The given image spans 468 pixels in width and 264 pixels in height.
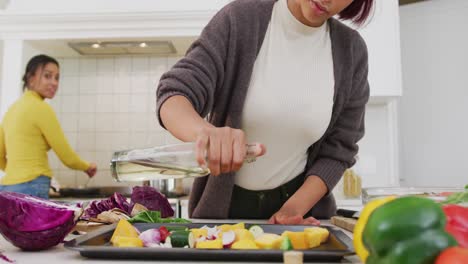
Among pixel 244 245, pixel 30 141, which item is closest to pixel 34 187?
pixel 30 141

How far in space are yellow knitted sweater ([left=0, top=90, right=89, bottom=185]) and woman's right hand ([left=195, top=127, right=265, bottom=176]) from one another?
5.19 ft

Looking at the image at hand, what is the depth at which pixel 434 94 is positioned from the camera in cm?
257

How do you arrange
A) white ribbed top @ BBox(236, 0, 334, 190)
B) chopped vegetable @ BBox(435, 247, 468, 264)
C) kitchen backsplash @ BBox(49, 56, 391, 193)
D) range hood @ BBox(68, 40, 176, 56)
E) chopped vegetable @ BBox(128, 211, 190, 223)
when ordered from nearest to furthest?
chopped vegetable @ BBox(435, 247, 468, 264) → chopped vegetable @ BBox(128, 211, 190, 223) → white ribbed top @ BBox(236, 0, 334, 190) → range hood @ BBox(68, 40, 176, 56) → kitchen backsplash @ BBox(49, 56, 391, 193)

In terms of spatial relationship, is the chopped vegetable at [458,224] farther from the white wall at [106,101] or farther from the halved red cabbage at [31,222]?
the white wall at [106,101]

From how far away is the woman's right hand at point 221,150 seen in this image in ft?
2.04

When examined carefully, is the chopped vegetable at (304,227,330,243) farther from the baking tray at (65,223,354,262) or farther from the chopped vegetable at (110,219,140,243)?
the chopped vegetable at (110,219,140,243)

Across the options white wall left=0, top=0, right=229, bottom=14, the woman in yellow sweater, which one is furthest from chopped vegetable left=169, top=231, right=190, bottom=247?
white wall left=0, top=0, right=229, bottom=14

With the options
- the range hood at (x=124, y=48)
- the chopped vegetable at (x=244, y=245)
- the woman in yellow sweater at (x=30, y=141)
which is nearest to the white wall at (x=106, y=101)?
the range hood at (x=124, y=48)

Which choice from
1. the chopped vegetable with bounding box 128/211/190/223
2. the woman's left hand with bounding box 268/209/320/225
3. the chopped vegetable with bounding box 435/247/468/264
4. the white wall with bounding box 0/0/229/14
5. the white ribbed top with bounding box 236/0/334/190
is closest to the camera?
the chopped vegetable with bounding box 435/247/468/264

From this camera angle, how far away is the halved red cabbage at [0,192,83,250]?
0.62 m

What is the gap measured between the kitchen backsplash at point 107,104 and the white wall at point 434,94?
1406 millimetres

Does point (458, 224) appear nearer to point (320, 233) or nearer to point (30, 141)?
point (320, 233)

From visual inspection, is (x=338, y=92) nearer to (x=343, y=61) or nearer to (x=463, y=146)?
(x=343, y=61)

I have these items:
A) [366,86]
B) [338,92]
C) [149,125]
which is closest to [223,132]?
[338,92]
